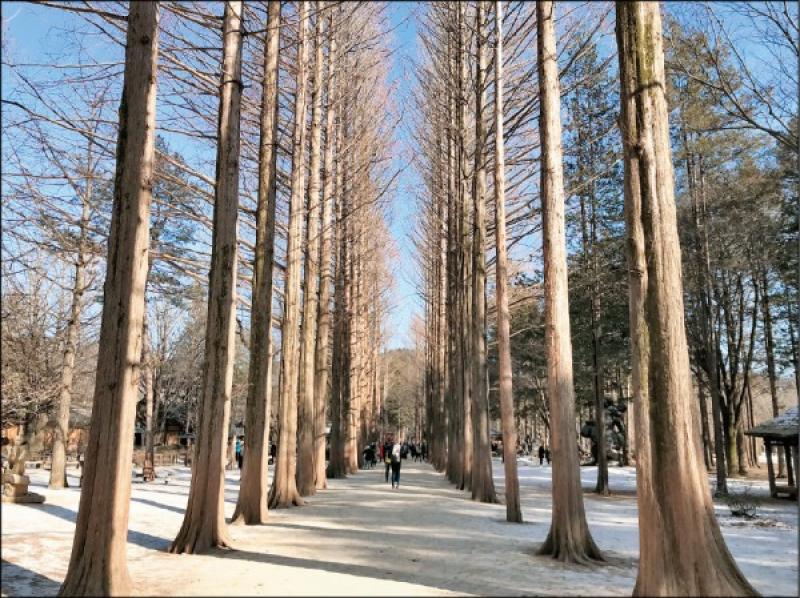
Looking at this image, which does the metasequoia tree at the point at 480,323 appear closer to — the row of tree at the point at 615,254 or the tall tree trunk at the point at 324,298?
the row of tree at the point at 615,254

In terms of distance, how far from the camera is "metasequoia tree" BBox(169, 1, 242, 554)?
799 cm

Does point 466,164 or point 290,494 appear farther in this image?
point 466,164

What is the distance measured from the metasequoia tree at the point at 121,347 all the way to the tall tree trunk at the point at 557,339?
18.3ft

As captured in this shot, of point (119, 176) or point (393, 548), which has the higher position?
point (119, 176)

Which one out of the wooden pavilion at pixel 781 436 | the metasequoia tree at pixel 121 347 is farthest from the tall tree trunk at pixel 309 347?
the wooden pavilion at pixel 781 436

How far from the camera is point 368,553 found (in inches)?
310

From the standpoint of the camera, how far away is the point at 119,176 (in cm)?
592

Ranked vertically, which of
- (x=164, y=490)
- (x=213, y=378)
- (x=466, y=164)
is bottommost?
(x=164, y=490)

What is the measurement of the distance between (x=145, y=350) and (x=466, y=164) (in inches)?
485

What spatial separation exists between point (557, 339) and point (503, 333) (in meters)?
3.35

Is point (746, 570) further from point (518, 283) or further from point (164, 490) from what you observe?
point (518, 283)

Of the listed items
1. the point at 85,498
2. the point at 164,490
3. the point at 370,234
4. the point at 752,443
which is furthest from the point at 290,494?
the point at 752,443

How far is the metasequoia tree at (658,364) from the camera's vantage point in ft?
16.4

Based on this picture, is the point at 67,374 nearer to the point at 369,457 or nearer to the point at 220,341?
the point at 220,341
